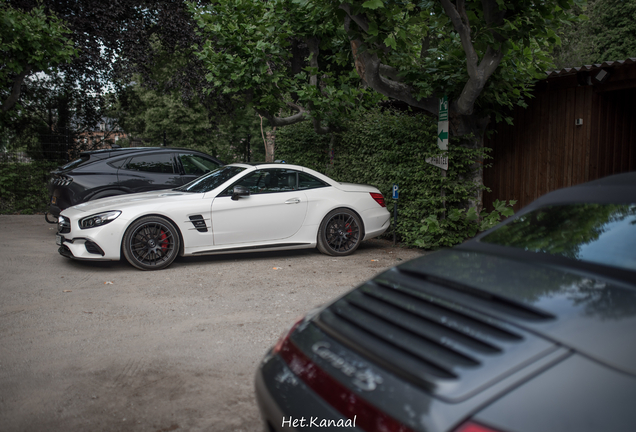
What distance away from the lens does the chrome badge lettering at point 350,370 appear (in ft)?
5.27

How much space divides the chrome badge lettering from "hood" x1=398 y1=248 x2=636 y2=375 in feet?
1.52

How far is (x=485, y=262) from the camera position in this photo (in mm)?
2070

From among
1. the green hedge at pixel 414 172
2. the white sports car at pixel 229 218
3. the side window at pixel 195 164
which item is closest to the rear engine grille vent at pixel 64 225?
the white sports car at pixel 229 218

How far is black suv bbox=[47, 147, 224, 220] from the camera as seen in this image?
942cm

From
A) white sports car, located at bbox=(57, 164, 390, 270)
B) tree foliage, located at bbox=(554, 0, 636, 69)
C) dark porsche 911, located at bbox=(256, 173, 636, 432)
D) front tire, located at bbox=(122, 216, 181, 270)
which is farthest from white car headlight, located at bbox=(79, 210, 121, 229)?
tree foliage, located at bbox=(554, 0, 636, 69)

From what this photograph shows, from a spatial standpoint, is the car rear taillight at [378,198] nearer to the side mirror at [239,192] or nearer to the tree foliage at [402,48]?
the tree foliage at [402,48]

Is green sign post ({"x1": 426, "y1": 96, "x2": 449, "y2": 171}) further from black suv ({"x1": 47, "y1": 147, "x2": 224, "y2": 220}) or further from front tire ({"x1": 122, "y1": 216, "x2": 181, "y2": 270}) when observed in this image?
black suv ({"x1": 47, "y1": 147, "x2": 224, "y2": 220})

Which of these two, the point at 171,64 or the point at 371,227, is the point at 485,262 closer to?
the point at 371,227

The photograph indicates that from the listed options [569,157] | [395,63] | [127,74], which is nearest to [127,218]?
[395,63]

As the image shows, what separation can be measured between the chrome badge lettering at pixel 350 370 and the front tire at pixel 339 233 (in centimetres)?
603

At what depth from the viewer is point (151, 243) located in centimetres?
692

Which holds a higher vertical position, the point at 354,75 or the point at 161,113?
the point at 161,113

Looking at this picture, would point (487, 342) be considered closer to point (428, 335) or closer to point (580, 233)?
point (428, 335)

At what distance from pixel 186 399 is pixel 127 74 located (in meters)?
14.8
